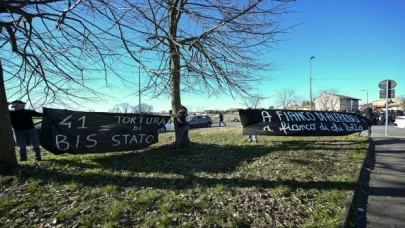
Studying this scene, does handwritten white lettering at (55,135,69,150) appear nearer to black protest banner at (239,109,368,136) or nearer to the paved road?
black protest banner at (239,109,368,136)

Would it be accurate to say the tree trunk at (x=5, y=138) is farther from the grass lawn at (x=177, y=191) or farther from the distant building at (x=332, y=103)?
the distant building at (x=332, y=103)

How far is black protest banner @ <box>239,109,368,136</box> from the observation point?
10.1m

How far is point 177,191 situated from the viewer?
4523 millimetres

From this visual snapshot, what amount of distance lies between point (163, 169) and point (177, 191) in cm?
141

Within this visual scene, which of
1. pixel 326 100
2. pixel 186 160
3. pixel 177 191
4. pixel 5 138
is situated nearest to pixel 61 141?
pixel 5 138

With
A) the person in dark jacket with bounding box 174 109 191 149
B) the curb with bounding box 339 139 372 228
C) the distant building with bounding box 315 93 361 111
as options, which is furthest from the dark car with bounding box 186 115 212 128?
the distant building with bounding box 315 93 361 111

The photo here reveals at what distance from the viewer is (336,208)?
12.9 ft

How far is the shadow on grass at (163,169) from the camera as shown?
492cm

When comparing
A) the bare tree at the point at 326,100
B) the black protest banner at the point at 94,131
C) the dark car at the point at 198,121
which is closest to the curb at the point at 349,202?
the black protest banner at the point at 94,131

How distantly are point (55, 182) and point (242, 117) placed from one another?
677cm

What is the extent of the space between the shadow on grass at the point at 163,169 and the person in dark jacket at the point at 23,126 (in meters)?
0.81

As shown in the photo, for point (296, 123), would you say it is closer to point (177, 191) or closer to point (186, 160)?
point (186, 160)

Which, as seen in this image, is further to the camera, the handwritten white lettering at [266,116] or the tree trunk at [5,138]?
the handwritten white lettering at [266,116]

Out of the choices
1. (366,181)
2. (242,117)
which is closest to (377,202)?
(366,181)
